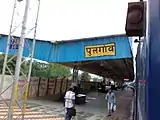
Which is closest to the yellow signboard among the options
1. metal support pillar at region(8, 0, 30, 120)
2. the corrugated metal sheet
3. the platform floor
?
the corrugated metal sheet

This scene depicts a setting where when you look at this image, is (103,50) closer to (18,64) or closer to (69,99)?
(69,99)

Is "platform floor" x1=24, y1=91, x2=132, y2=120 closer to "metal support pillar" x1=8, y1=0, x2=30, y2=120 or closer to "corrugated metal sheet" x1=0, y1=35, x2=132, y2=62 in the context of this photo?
"corrugated metal sheet" x1=0, y1=35, x2=132, y2=62

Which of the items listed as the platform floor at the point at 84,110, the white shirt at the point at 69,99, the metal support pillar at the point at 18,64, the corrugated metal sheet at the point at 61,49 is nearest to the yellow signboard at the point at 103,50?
the corrugated metal sheet at the point at 61,49

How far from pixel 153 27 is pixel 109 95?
13898 mm

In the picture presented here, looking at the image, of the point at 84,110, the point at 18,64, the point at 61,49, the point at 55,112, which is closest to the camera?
the point at 18,64

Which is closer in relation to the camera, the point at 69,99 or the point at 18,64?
the point at 18,64

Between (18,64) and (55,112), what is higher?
(18,64)

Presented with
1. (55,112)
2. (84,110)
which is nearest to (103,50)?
(55,112)

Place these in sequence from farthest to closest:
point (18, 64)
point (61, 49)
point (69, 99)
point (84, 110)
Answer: point (84, 110), point (61, 49), point (69, 99), point (18, 64)

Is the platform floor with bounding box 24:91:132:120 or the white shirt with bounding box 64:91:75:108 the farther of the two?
the platform floor with bounding box 24:91:132:120

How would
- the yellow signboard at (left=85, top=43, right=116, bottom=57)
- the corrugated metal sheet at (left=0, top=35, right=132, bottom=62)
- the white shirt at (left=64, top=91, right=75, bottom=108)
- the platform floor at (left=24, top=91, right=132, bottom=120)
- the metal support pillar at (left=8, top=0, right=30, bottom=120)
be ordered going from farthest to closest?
the platform floor at (left=24, top=91, right=132, bottom=120), the corrugated metal sheet at (left=0, top=35, right=132, bottom=62), the yellow signboard at (left=85, top=43, right=116, bottom=57), the white shirt at (left=64, top=91, right=75, bottom=108), the metal support pillar at (left=8, top=0, right=30, bottom=120)

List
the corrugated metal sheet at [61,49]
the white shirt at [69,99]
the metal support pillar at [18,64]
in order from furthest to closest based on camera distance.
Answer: the corrugated metal sheet at [61,49] → the white shirt at [69,99] → the metal support pillar at [18,64]

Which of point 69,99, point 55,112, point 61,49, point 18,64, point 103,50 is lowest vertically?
point 55,112

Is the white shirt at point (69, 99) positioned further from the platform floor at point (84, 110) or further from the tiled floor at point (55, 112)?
the platform floor at point (84, 110)
